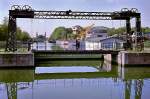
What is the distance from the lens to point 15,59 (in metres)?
34.4

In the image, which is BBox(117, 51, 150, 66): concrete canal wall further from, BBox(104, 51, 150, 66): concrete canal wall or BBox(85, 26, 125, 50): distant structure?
BBox(85, 26, 125, 50): distant structure

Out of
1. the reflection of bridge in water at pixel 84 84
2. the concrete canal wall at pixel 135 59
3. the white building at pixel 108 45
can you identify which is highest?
the white building at pixel 108 45

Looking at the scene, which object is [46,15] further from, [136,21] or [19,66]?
[136,21]

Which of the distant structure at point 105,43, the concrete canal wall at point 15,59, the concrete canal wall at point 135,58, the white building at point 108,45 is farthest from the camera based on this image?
the distant structure at point 105,43

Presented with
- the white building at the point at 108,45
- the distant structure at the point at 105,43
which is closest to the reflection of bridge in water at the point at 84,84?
the white building at the point at 108,45

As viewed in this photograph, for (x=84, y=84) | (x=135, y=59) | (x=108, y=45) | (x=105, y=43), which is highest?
(x=105, y=43)

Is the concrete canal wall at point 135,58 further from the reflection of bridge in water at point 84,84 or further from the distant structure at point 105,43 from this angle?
the distant structure at point 105,43

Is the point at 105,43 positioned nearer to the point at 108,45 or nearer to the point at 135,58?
the point at 108,45

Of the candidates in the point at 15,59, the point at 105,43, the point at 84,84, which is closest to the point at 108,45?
the point at 105,43

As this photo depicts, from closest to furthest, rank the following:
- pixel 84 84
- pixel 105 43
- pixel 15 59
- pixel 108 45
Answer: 1. pixel 84 84
2. pixel 15 59
3. pixel 108 45
4. pixel 105 43

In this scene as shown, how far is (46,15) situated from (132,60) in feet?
34.7

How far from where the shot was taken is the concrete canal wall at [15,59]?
34250 millimetres

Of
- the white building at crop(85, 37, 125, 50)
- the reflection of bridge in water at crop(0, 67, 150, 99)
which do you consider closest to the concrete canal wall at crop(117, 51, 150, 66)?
the reflection of bridge in water at crop(0, 67, 150, 99)

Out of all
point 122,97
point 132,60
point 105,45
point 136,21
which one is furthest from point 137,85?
point 105,45
